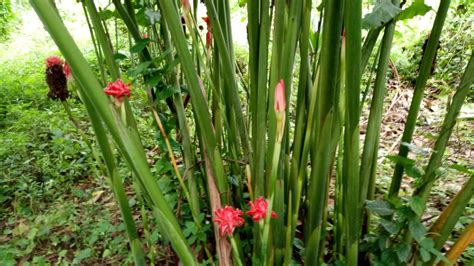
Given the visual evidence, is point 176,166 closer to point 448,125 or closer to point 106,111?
point 106,111

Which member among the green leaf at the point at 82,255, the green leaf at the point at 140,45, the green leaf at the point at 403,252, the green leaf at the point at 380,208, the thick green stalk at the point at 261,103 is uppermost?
the green leaf at the point at 140,45

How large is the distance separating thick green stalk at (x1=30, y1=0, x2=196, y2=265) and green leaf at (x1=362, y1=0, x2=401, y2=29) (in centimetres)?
41

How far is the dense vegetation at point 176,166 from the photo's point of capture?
74cm

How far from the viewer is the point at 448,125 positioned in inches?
28.1

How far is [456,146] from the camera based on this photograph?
163 cm

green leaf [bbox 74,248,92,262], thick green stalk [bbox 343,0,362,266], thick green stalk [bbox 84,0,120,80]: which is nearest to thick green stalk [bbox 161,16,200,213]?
thick green stalk [bbox 84,0,120,80]

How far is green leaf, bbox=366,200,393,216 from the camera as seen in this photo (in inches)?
31.3

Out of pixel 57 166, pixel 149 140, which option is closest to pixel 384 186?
pixel 149 140

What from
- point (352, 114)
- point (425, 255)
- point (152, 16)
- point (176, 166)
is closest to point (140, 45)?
point (152, 16)

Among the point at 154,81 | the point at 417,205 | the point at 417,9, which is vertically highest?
the point at 417,9

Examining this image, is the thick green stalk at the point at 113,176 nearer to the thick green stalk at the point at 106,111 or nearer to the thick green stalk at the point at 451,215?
the thick green stalk at the point at 106,111

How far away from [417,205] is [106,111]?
620mm

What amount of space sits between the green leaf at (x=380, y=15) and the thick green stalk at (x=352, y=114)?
176 mm

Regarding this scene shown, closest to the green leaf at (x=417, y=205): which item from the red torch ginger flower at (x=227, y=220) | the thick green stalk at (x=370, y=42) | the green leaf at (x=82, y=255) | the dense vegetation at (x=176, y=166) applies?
the dense vegetation at (x=176, y=166)
